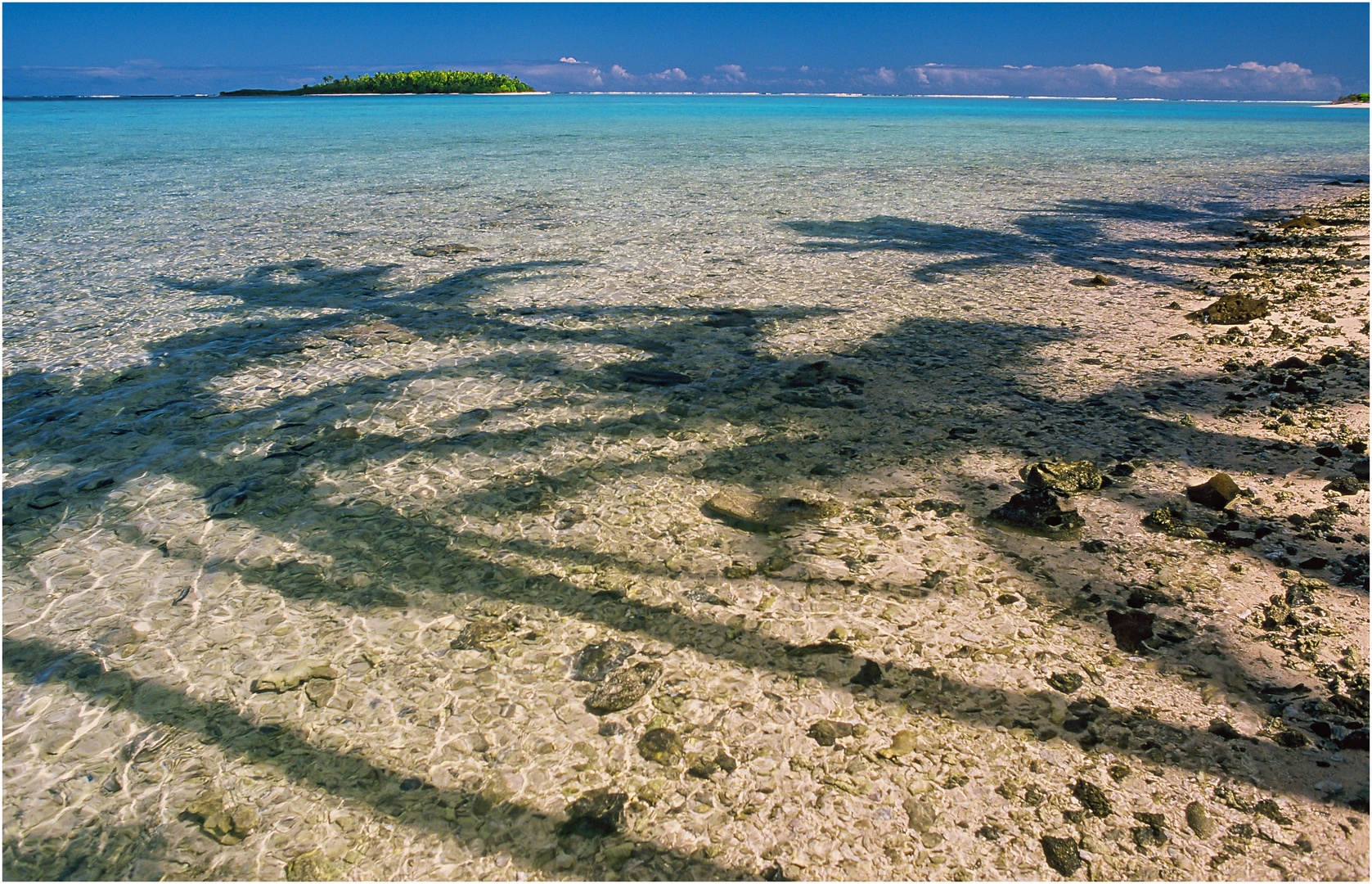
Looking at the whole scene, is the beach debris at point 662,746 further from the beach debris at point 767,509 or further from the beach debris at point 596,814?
the beach debris at point 767,509

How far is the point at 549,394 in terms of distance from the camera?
152 inches

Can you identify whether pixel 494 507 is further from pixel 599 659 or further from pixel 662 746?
pixel 662 746

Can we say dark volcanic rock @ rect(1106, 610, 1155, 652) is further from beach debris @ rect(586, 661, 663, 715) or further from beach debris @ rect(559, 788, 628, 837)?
beach debris @ rect(559, 788, 628, 837)

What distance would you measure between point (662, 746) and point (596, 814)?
23cm

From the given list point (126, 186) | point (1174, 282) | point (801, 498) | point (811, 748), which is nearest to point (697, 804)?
point (811, 748)

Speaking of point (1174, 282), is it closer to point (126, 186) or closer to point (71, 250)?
point (71, 250)

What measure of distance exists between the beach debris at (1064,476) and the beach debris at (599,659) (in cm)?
172

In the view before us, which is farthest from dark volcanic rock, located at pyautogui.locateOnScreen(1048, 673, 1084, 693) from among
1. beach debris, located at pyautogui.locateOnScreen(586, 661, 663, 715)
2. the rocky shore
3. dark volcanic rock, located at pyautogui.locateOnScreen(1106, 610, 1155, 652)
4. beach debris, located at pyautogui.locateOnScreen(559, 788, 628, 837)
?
beach debris, located at pyautogui.locateOnScreen(559, 788, 628, 837)

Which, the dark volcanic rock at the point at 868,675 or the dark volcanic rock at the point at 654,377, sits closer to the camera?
the dark volcanic rock at the point at 868,675

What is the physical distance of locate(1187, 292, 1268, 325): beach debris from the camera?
16.0ft

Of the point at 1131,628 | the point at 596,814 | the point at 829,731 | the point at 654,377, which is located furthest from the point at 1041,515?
the point at 654,377

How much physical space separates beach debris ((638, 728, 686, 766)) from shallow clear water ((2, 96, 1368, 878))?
31mm

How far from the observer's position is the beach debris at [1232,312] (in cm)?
487

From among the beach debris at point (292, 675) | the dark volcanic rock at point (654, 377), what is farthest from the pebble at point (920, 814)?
the dark volcanic rock at point (654, 377)
